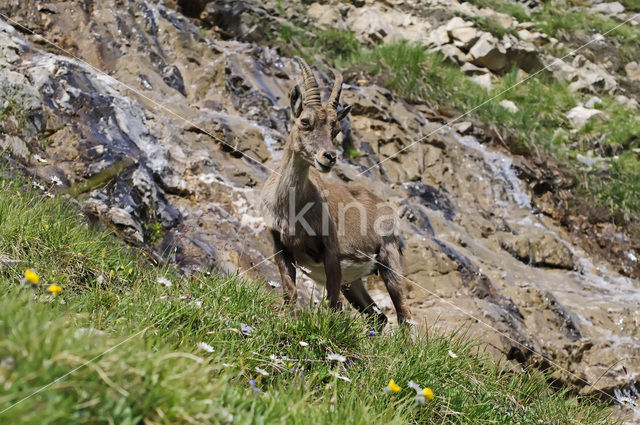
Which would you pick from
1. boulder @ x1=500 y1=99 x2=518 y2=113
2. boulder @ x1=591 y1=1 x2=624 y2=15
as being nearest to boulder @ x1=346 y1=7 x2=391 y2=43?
boulder @ x1=500 y1=99 x2=518 y2=113

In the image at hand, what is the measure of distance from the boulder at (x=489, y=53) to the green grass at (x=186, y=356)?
13.3 metres

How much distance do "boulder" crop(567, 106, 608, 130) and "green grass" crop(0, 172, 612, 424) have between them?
12.0 metres

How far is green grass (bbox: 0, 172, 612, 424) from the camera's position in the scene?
Answer: 1641 millimetres

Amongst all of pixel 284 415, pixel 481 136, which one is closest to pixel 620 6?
pixel 481 136

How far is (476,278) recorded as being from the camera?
25.2 feet

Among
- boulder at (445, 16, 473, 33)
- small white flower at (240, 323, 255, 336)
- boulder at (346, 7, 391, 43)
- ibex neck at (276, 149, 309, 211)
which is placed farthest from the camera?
boulder at (445, 16, 473, 33)

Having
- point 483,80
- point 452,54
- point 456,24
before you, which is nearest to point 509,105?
point 483,80

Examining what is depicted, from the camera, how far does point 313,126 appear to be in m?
5.00

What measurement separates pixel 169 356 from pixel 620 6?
81.8ft

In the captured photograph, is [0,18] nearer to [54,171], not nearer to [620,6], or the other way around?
[54,171]

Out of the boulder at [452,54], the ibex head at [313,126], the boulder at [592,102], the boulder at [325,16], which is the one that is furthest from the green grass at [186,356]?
the boulder at [592,102]

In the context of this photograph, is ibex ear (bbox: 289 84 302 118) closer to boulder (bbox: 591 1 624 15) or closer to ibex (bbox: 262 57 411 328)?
ibex (bbox: 262 57 411 328)

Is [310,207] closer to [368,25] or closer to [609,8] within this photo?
[368,25]

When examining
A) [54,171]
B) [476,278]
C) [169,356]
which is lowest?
[476,278]
